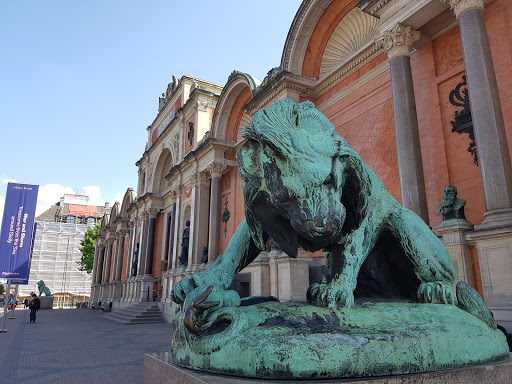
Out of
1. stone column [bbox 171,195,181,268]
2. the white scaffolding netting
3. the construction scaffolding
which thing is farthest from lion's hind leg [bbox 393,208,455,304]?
the white scaffolding netting

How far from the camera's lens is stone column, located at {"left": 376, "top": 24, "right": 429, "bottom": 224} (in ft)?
22.5

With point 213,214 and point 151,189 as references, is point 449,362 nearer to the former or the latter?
point 213,214

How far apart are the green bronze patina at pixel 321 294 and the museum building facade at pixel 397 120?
445 centimetres

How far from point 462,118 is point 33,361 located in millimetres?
8851

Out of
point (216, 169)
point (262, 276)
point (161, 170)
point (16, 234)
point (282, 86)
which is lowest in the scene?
point (262, 276)

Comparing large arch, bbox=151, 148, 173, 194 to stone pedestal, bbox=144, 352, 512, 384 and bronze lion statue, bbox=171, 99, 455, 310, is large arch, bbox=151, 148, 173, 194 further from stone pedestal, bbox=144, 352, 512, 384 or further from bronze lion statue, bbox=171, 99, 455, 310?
stone pedestal, bbox=144, 352, 512, 384

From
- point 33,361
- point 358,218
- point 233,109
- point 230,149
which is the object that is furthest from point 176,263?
point 358,218

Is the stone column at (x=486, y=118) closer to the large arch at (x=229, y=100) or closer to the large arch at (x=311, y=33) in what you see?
the large arch at (x=311, y=33)

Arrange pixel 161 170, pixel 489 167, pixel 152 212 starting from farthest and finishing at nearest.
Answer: pixel 161 170, pixel 152 212, pixel 489 167

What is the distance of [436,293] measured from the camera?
65.3 inches

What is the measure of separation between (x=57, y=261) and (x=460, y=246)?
52126 millimetres

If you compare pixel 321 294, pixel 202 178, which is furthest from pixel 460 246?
pixel 202 178

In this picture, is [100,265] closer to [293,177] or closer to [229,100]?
A: [229,100]

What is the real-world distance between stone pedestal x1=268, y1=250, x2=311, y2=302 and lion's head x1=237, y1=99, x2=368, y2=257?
7.95 m
